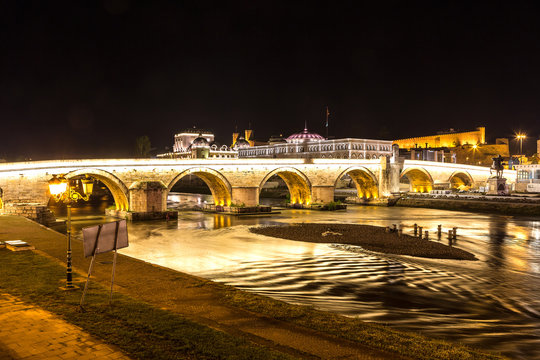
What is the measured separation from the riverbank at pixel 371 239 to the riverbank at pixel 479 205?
15156 millimetres

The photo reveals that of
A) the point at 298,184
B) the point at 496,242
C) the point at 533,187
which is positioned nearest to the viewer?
the point at 496,242

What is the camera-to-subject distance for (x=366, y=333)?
19.2 feet

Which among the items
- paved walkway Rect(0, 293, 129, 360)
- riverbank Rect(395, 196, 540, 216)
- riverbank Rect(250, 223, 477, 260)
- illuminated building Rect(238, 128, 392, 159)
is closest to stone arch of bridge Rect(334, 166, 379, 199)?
riverbank Rect(395, 196, 540, 216)

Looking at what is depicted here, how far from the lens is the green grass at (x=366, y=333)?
5.31m

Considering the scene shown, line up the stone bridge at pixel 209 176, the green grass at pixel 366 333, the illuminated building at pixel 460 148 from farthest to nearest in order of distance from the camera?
1. the illuminated building at pixel 460 148
2. the stone bridge at pixel 209 176
3. the green grass at pixel 366 333

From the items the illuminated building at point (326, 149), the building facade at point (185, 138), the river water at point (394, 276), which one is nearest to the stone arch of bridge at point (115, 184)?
the river water at point (394, 276)

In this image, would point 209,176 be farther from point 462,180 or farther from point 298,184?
point 462,180

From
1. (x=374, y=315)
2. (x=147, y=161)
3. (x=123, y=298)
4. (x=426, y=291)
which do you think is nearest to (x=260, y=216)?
(x=147, y=161)

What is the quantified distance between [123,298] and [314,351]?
10.4 ft

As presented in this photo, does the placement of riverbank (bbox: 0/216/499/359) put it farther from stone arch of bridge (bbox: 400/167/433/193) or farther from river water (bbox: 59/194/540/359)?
stone arch of bridge (bbox: 400/167/433/193)

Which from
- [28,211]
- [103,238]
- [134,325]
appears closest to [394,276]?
[134,325]

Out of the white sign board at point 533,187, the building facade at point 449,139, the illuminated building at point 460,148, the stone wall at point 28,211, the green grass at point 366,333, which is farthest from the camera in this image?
the building facade at point 449,139

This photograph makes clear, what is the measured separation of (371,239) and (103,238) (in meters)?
14.7

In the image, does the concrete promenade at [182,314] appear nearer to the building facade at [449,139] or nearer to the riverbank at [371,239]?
the riverbank at [371,239]
